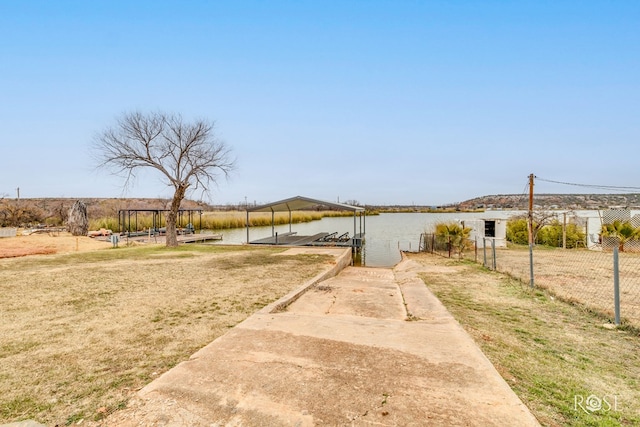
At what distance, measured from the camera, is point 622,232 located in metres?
15.5

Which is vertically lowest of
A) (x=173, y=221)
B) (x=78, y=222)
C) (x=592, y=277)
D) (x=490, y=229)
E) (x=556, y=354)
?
(x=592, y=277)

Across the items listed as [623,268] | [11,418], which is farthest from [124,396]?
[623,268]

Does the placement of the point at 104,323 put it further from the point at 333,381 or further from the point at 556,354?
the point at 556,354

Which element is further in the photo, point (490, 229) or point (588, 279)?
point (490, 229)

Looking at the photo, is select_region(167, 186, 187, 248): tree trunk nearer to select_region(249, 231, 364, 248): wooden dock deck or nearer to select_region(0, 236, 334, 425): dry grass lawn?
select_region(249, 231, 364, 248): wooden dock deck

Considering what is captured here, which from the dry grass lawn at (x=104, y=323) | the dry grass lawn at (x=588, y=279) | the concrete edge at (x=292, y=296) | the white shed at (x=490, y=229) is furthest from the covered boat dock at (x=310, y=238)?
the concrete edge at (x=292, y=296)

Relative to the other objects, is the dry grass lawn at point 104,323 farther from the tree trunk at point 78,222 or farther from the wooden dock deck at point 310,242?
the tree trunk at point 78,222

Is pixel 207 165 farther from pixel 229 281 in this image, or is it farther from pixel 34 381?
pixel 34 381

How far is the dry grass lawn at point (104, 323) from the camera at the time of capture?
8.68ft

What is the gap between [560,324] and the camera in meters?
4.72

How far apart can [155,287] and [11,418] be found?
15.9 feet

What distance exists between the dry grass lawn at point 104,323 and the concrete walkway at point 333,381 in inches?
17.9

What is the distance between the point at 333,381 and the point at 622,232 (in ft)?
64.1

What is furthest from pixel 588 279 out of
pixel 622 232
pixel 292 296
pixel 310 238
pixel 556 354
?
pixel 310 238
